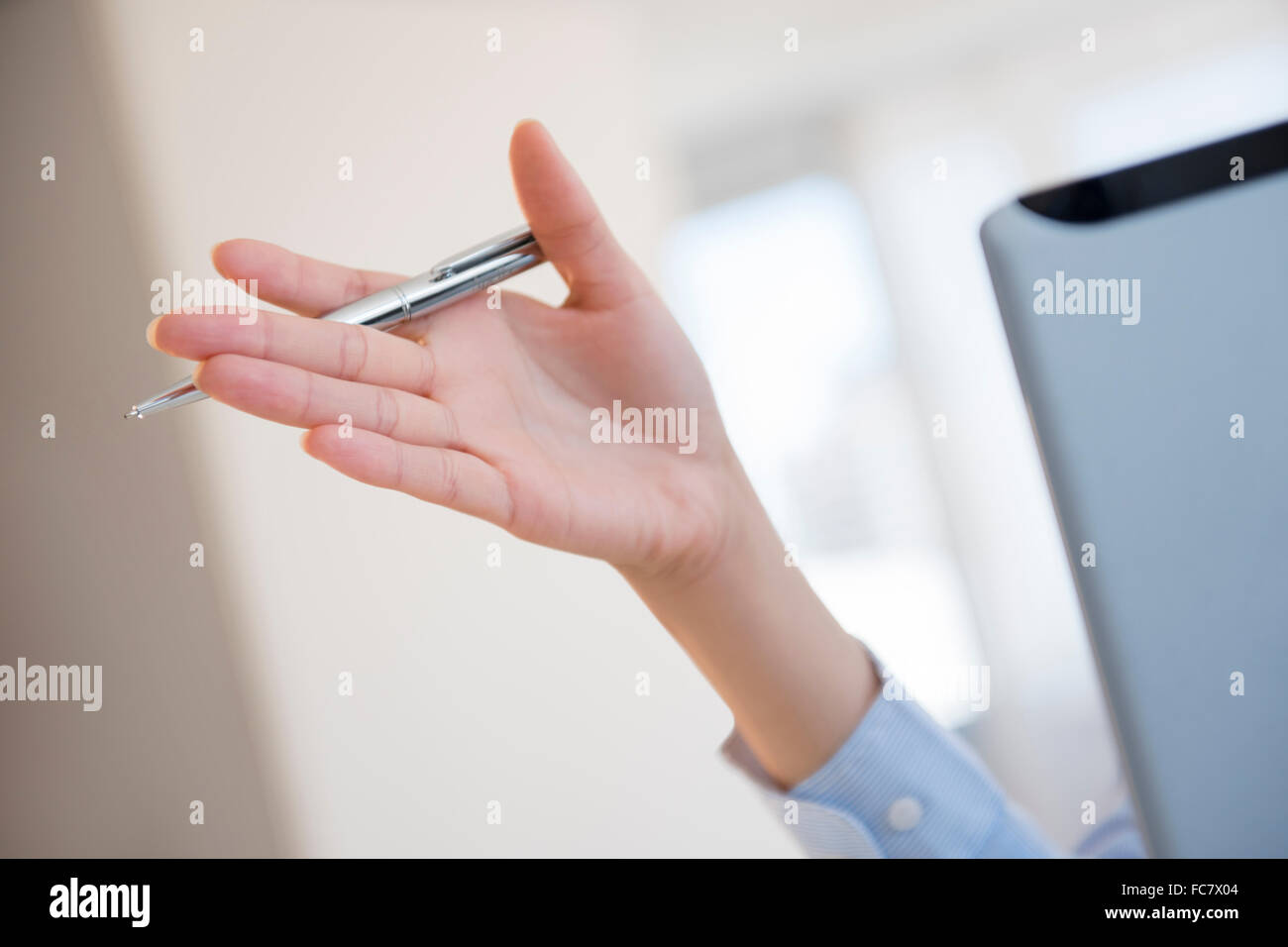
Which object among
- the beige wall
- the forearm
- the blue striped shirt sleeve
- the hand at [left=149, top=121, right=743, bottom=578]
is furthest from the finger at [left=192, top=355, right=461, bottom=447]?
the beige wall

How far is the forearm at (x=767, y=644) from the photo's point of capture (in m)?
0.42

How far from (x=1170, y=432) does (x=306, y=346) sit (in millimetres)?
289

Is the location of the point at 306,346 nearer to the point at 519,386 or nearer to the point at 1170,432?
the point at 519,386

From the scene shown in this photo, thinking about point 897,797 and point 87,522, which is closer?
point 897,797

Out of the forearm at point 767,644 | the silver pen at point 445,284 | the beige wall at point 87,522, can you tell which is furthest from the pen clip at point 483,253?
the beige wall at point 87,522

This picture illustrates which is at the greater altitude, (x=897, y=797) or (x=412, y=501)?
(x=412, y=501)

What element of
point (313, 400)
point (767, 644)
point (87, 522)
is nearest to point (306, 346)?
point (313, 400)

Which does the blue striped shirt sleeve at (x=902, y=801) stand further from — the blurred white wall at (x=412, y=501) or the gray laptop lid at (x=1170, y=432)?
the blurred white wall at (x=412, y=501)

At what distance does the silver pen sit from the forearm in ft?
0.48

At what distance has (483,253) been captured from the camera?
1.20ft

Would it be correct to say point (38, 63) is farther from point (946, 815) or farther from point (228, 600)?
point (946, 815)

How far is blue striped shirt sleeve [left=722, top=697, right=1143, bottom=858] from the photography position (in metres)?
0.44

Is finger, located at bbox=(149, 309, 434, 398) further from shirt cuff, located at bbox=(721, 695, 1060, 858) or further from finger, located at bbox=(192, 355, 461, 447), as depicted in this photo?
shirt cuff, located at bbox=(721, 695, 1060, 858)
